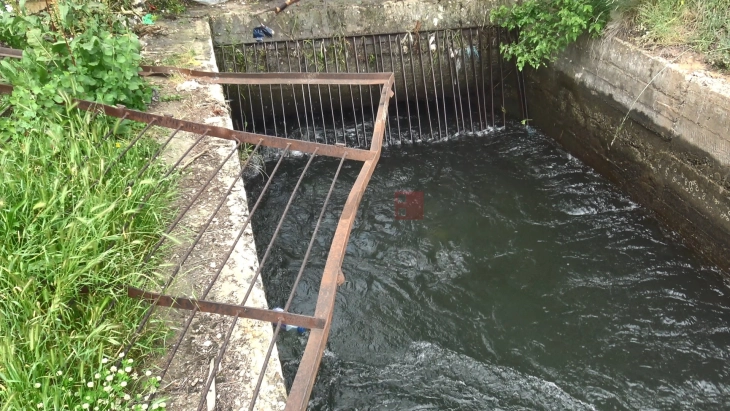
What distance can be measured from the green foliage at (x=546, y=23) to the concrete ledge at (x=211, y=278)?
3601 mm

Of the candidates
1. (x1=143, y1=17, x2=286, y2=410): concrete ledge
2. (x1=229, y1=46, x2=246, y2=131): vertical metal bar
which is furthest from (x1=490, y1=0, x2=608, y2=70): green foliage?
(x1=143, y1=17, x2=286, y2=410): concrete ledge

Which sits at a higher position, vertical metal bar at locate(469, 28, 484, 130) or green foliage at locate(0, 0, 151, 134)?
green foliage at locate(0, 0, 151, 134)

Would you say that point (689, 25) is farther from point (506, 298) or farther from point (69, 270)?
point (69, 270)

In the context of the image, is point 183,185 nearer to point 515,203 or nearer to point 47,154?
point 47,154

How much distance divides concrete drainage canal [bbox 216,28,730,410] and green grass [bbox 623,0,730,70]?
1.66 metres

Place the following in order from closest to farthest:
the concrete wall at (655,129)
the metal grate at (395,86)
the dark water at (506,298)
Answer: the dark water at (506,298) < the concrete wall at (655,129) < the metal grate at (395,86)

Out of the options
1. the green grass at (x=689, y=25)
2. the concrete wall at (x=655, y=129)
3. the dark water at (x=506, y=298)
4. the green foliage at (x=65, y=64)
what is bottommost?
the dark water at (x=506, y=298)

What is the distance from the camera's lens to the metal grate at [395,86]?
6.42 meters

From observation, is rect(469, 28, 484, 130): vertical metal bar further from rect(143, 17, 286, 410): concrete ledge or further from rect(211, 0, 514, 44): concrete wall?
rect(143, 17, 286, 410): concrete ledge


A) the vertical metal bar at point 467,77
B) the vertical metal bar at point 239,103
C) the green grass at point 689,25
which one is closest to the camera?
the green grass at point 689,25

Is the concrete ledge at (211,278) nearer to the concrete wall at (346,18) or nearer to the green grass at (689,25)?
the concrete wall at (346,18)

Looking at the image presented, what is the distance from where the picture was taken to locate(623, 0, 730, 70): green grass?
4730 mm

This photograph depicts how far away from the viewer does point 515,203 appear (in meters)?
5.75

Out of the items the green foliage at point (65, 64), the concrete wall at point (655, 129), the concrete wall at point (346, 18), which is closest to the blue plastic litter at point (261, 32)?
the concrete wall at point (346, 18)
